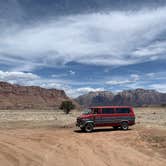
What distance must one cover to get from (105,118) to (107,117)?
215 millimetres

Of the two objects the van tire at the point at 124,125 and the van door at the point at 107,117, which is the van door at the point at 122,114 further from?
the van door at the point at 107,117

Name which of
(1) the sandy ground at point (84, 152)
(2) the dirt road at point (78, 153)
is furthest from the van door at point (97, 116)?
(2) the dirt road at point (78, 153)

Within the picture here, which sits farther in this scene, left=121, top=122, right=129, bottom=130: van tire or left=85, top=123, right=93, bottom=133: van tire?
left=121, top=122, right=129, bottom=130: van tire

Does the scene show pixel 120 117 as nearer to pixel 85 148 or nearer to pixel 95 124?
pixel 95 124

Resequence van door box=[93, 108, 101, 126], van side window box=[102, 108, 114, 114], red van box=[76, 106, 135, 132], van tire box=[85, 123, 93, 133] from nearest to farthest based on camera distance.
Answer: van tire box=[85, 123, 93, 133] < red van box=[76, 106, 135, 132] < van door box=[93, 108, 101, 126] < van side window box=[102, 108, 114, 114]

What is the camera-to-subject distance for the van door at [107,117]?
79.8 ft

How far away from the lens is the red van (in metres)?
23.8

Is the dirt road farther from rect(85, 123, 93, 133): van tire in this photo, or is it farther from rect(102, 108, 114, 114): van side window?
rect(102, 108, 114, 114): van side window

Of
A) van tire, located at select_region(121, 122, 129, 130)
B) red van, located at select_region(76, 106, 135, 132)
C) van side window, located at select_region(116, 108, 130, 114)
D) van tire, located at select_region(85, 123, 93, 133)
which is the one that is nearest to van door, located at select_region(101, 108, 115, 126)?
red van, located at select_region(76, 106, 135, 132)

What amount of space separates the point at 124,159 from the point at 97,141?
4.97 metres

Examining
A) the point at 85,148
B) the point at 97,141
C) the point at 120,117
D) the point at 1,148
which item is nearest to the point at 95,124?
the point at 120,117

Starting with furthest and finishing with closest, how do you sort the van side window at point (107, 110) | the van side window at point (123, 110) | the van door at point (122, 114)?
the van side window at point (123, 110)
the van door at point (122, 114)
the van side window at point (107, 110)

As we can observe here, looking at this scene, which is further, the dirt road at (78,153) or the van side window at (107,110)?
the van side window at (107,110)

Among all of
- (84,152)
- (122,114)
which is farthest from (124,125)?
(84,152)
